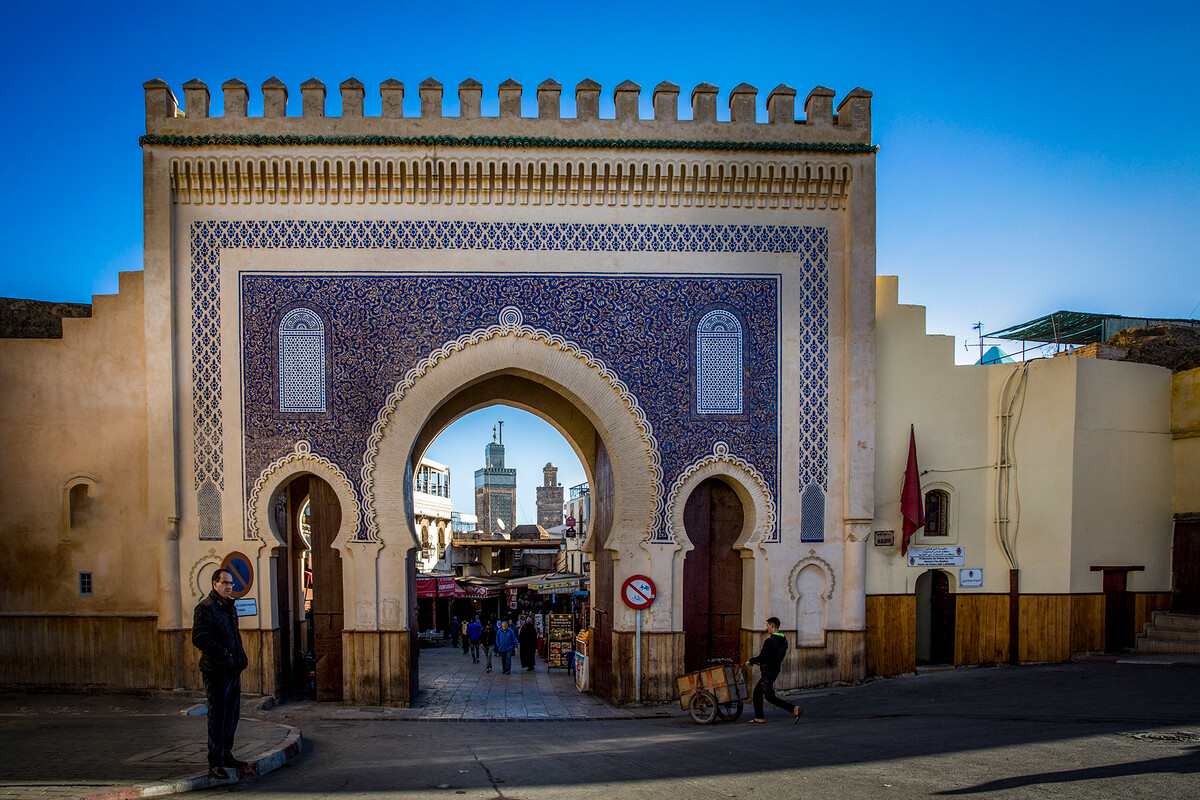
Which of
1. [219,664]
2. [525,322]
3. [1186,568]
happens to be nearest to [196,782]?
[219,664]

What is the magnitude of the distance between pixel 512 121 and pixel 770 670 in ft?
22.8

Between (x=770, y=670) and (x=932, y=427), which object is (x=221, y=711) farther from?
(x=932, y=427)

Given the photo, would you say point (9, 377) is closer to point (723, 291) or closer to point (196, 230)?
point (196, 230)

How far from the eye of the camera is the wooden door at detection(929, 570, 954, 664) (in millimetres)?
10984

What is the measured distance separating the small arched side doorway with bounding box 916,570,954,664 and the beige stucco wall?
702 mm

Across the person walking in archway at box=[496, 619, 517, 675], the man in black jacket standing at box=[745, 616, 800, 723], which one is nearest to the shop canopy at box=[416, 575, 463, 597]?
the person walking in archway at box=[496, 619, 517, 675]

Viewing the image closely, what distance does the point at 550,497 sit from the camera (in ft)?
200

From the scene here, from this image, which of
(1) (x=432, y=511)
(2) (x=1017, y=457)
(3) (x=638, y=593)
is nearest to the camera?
(3) (x=638, y=593)

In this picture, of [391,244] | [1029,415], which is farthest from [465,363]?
[1029,415]

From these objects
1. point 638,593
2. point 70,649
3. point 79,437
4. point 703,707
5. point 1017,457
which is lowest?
point 703,707

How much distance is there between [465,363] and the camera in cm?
1009

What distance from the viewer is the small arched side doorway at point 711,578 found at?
10.5 m

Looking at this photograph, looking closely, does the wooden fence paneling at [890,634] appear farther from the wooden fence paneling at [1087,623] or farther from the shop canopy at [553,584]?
the shop canopy at [553,584]

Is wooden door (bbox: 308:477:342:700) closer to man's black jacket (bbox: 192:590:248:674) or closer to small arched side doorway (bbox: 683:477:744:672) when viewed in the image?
small arched side doorway (bbox: 683:477:744:672)
